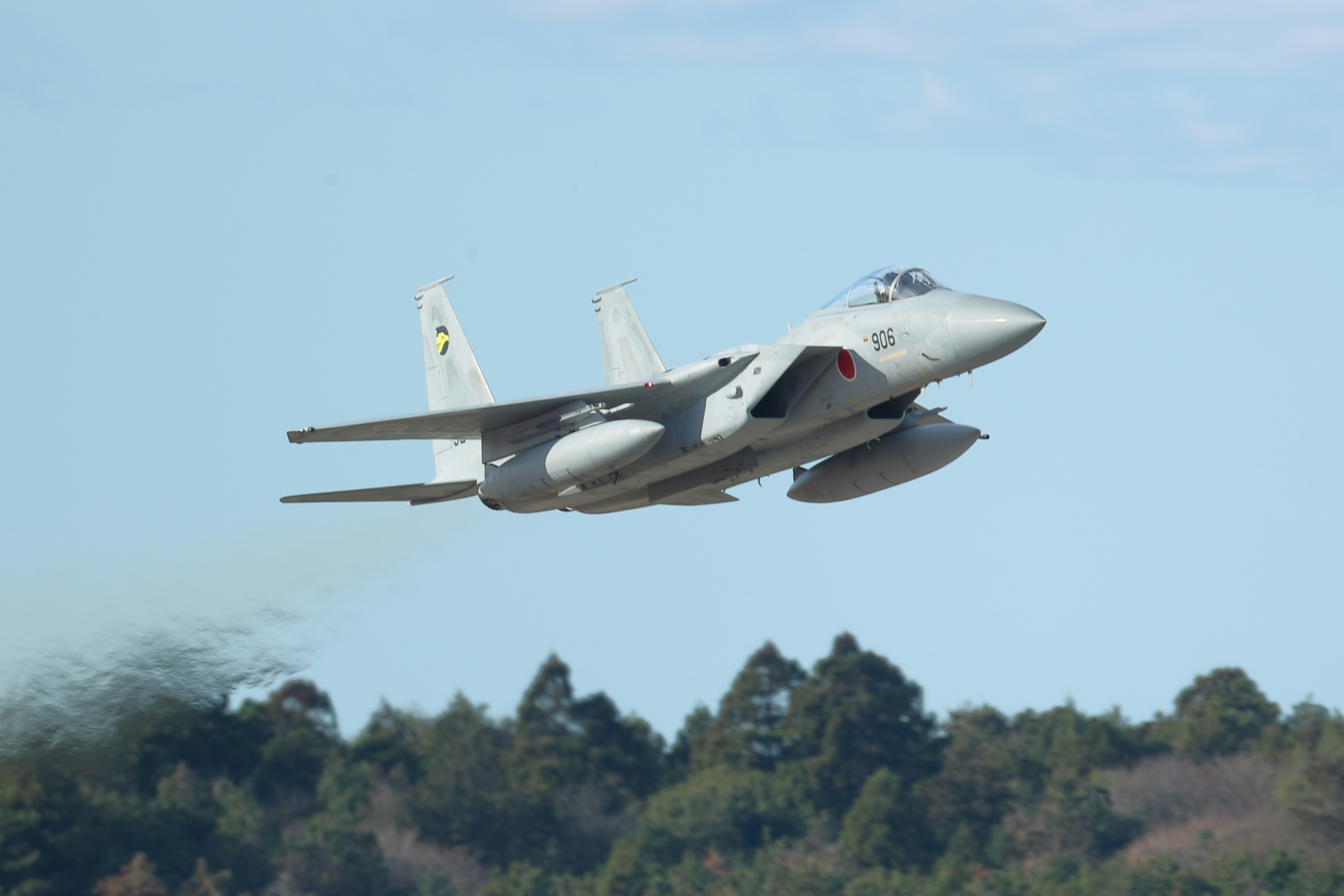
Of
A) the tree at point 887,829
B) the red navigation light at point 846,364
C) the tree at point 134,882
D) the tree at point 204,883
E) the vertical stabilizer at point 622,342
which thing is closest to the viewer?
the red navigation light at point 846,364

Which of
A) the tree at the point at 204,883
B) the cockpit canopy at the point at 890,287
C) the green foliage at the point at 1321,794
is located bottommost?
the green foliage at the point at 1321,794

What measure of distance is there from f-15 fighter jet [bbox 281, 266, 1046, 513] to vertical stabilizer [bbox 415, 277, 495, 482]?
7.07ft

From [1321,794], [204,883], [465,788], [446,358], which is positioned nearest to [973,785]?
[1321,794]

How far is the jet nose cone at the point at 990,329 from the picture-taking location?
16641 mm

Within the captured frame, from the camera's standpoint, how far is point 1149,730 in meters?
55.7

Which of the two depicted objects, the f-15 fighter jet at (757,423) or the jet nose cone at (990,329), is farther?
the f-15 fighter jet at (757,423)

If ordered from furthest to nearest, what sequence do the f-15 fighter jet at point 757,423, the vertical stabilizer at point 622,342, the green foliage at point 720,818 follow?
the green foliage at point 720,818 → the vertical stabilizer at point 622,342 → the f-15 fighter jet at point 757,423

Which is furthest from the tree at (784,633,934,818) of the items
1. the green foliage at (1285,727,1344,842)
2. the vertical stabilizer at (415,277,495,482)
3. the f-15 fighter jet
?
the f-15 fighter jet

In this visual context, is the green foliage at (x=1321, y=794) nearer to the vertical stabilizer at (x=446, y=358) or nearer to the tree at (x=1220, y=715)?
the tree at (x=1220, y=715)

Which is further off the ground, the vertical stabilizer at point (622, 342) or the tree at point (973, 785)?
the vertical stabilizer at point (622, 342)

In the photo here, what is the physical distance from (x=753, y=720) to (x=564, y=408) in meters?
40.3

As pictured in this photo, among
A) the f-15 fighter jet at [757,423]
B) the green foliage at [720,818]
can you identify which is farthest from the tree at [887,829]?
the f-15 fighter jet at [757,423]

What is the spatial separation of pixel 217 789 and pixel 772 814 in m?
16.8

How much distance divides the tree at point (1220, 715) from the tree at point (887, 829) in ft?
29.9
